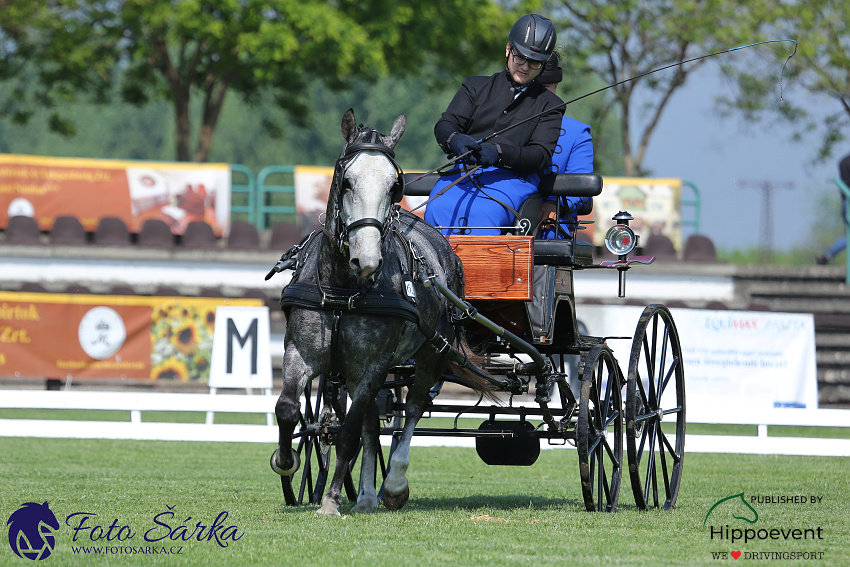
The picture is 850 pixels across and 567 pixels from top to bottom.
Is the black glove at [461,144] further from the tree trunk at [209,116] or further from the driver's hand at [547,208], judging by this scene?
the tree trunk at [209,116]

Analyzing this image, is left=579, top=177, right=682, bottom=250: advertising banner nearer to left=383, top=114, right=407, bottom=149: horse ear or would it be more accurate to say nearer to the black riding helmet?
the black riding helmet

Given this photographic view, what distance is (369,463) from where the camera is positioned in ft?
25.2

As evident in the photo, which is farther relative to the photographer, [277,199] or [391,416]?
[277,199]

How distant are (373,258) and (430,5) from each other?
22781 millimetres

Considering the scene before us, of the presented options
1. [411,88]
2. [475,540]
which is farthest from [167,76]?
[411,88]

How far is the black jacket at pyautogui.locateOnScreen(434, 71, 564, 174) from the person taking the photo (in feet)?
26.3

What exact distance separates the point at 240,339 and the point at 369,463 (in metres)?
8.18

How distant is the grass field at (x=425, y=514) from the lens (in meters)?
6.00

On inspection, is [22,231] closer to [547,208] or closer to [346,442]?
[547,208]

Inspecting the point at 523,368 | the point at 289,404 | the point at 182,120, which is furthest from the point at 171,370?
the point at 182,120

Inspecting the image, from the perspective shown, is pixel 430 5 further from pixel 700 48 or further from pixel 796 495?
pixel 796 495

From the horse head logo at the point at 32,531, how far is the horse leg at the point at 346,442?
1.49 meters

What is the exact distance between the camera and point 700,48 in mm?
30953

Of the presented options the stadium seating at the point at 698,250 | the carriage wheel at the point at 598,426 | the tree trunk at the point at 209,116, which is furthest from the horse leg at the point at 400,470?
the tree trunk at the point at 209,116
